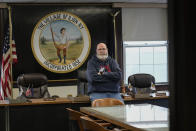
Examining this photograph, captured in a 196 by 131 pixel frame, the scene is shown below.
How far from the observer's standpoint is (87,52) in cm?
784

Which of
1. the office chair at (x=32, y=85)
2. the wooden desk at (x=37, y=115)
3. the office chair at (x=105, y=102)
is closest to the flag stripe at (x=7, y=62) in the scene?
the office chair at (x=32, y=85)

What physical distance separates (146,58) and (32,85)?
3315mm

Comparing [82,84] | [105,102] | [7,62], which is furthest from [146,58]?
[105,102]

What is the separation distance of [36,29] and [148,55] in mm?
2607

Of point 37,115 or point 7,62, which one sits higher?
point 7,62

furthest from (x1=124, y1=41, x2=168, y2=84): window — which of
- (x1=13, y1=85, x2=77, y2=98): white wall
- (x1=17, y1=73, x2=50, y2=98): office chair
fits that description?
(x1=17, y1=73, x2=50, y2=98): office chair

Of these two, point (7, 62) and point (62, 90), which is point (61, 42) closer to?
point (62, 90)

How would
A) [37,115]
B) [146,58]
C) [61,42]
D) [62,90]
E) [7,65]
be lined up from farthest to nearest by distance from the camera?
[146,58] < [61,42] < [62,90] < [7,65] < [37,115]

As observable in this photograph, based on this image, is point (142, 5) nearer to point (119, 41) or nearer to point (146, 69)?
point (119, 41)

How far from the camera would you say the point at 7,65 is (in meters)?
7.14

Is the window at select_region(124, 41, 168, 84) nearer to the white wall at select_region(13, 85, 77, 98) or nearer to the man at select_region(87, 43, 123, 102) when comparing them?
the white wall at select_region(13, 85, 77, 98)

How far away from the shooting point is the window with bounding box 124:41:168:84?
8.06 m

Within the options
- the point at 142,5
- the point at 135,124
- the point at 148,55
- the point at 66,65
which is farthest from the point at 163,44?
the point at 135,124

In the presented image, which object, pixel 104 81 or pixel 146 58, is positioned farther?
pixel 146 58
